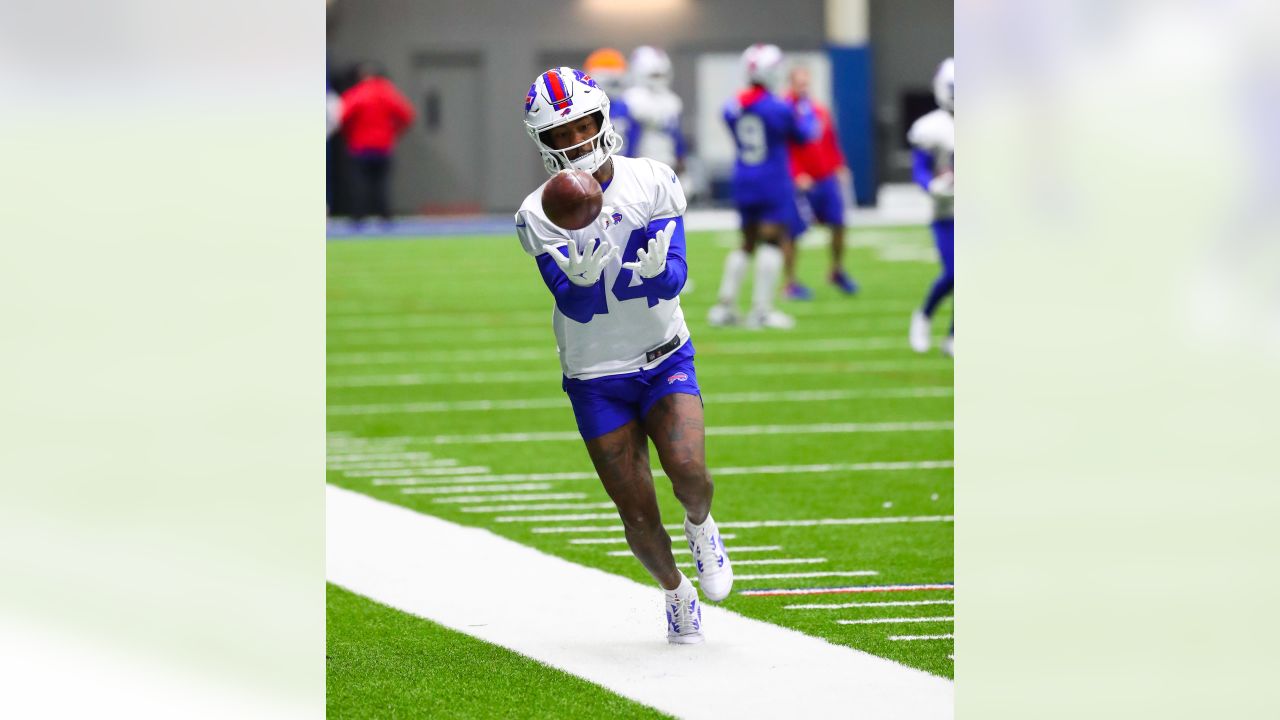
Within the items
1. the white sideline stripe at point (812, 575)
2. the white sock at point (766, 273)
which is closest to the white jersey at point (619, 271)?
the white sideline stripe at point (812, 575)

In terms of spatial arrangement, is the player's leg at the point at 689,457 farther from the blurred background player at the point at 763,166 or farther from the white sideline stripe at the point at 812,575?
the blurred background player at the point at 763,166

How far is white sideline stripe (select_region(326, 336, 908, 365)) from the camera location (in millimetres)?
13547

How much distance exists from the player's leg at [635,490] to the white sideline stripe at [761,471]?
3.23 m

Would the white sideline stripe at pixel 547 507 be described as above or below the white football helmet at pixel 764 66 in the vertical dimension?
below

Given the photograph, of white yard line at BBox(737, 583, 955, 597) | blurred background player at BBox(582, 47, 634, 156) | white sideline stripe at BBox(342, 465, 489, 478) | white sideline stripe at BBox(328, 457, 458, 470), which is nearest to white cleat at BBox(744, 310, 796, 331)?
blurred background player at BBox(582, 47, 634, 156)

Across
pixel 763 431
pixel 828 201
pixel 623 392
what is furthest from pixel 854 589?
pixel 828 201

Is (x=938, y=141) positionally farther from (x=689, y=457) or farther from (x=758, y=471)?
(x=689, y=457)

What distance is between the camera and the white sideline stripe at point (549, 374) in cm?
1239

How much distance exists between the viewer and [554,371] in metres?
12.8

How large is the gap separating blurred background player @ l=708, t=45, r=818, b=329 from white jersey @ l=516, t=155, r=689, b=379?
9.30 m

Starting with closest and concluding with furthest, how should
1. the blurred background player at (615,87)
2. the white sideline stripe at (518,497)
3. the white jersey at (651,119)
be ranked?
the white sideline stripe at (518,497)
the blurred background player at (615,87)
the white jersey at (651,119)
